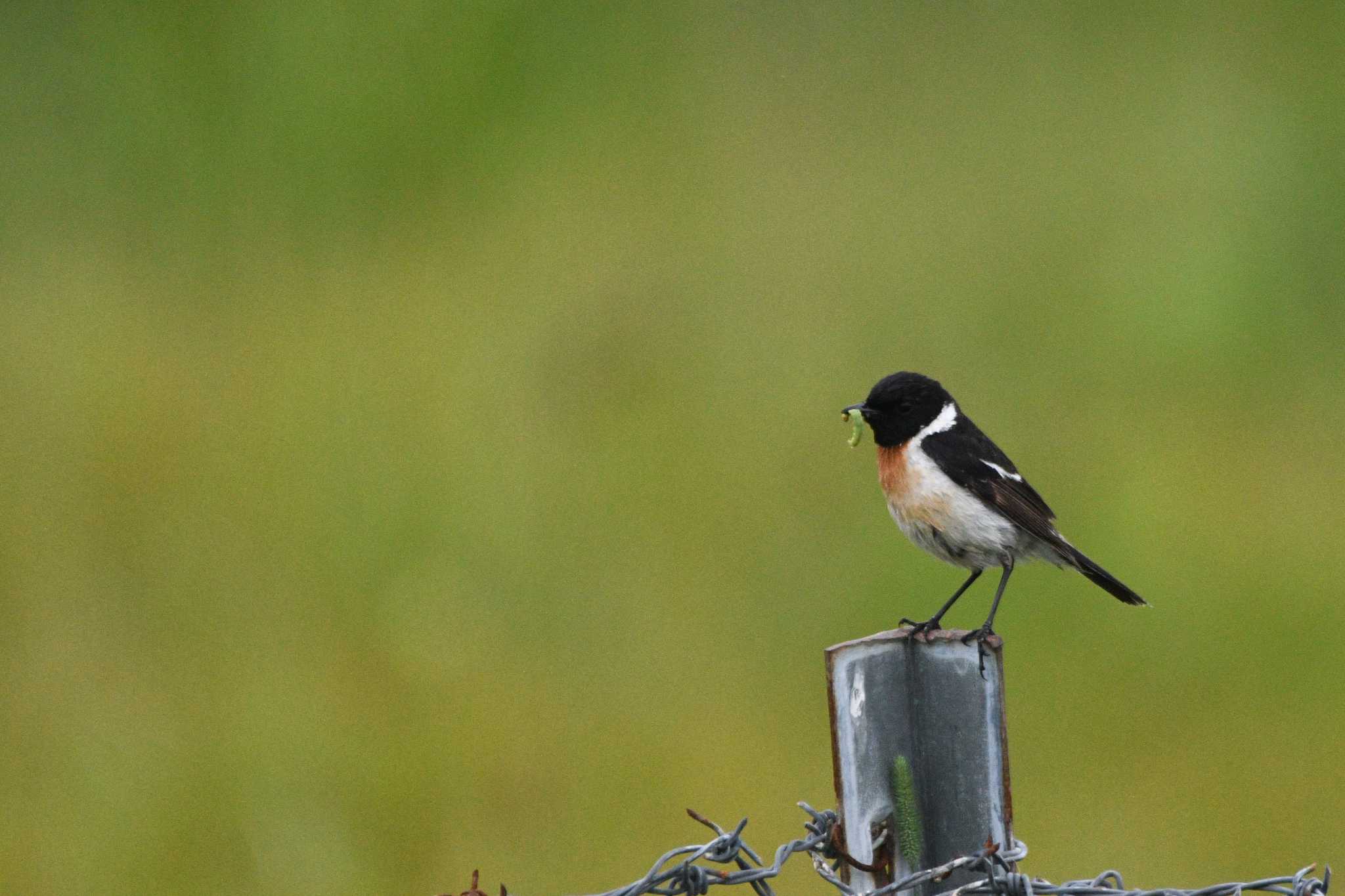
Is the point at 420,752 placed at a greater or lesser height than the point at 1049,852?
greater

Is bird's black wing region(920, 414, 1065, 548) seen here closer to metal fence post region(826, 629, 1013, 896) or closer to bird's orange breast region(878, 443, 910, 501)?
bird's orange breast region(878, 443, 910, 501)

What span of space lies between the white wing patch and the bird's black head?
28cm

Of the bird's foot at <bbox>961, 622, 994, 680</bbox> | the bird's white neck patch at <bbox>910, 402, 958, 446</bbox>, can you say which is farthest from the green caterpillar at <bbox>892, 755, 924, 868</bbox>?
the bird's white neck patch at <bbox>910, 402, 958, 446</bbox>

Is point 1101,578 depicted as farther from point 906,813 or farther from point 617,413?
point 617,413

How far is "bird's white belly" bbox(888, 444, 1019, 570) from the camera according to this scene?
465cm

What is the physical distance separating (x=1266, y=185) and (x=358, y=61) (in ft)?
23.8

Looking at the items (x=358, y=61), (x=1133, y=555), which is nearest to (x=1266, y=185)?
(x=1133, y=555)

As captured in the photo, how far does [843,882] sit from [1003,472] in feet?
7.09

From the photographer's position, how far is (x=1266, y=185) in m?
11.4

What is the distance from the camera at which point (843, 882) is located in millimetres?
2889

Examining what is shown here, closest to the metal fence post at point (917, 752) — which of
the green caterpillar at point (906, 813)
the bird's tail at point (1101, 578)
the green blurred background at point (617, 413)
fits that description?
the green caterpillar at point (906, 813)

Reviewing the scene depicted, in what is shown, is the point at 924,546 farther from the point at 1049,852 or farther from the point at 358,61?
the point at 358,61

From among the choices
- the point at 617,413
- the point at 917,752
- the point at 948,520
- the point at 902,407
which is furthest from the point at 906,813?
the point at 617,413

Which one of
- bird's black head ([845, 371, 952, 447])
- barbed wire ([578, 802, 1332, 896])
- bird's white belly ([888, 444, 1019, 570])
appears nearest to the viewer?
barbed wire ([578, 802, 1332, 896])
